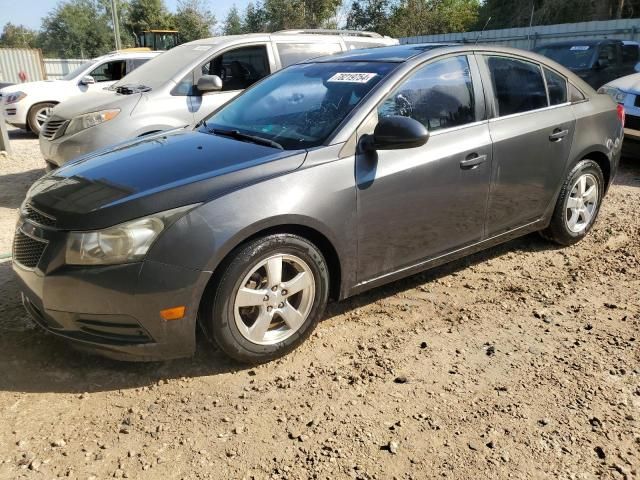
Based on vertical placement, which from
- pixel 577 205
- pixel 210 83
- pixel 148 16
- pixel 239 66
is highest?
pixel 148 16

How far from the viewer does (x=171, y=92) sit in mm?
6266

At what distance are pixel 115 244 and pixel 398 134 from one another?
5.21 feet

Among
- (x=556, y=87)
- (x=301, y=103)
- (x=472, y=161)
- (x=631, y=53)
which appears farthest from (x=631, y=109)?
(x=631, y=53)

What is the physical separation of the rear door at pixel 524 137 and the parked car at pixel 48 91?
904cm

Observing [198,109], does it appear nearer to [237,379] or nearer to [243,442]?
[237,379]

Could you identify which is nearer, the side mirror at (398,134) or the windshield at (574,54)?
the side mirror at (398,134)

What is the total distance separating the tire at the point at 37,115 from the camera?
11.2 m

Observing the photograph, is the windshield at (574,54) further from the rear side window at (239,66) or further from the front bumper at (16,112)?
the front bumper at (16,112)

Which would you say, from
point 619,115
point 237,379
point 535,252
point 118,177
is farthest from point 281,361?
point 619,115

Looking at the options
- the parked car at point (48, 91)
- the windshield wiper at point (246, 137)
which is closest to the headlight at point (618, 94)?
the windshield wiper at point (246, 137)

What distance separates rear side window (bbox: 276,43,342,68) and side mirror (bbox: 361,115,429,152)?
4.16 m

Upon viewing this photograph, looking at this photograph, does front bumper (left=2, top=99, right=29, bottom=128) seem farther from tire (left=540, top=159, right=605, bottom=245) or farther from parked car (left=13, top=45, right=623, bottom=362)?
tire (left=540, top=159, right=605, bottom=245)

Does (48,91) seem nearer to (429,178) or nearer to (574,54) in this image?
(429,178)

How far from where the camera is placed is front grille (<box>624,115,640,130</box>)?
719cm
